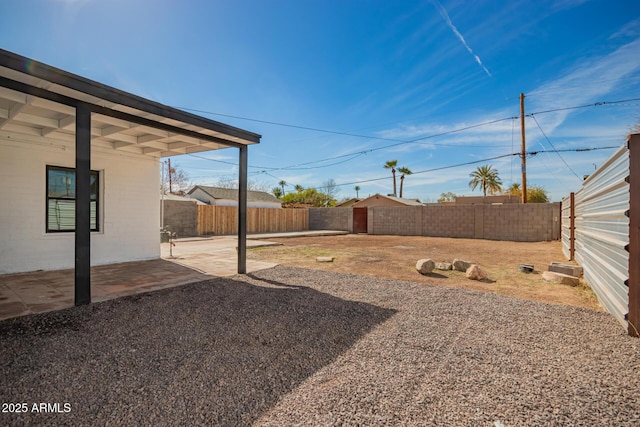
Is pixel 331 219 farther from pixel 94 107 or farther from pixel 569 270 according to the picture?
pixel 94 107

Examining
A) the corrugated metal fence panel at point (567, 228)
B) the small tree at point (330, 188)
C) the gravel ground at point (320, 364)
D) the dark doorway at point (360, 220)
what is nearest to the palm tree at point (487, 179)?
the small tree at point (330, 188)

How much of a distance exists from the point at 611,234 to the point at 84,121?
21.3 ft

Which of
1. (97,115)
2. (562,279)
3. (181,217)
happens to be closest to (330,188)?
(181,217)

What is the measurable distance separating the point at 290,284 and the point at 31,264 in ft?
16.0

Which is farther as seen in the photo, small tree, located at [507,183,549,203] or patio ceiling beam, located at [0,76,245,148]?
small tree, located at [507,183,549,203]

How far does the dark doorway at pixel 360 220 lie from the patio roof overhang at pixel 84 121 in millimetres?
13761

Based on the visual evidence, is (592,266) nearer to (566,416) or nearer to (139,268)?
(566,416)

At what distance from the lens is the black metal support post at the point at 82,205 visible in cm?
341

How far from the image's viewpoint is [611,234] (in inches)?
137

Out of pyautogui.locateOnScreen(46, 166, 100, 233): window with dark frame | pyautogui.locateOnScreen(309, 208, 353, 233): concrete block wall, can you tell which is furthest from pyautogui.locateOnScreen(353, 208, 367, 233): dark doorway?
pyautogui.locateOnScreen(46, 166, 100, 233): window with dark frame

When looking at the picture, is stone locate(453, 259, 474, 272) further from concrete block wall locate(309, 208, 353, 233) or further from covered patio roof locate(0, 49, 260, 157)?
concrete block wall locate(309, 208, 353, 233)

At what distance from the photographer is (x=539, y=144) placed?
15.2 metres

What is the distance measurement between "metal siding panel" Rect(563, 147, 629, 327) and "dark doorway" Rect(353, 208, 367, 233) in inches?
548

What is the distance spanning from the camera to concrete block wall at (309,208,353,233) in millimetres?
19222
